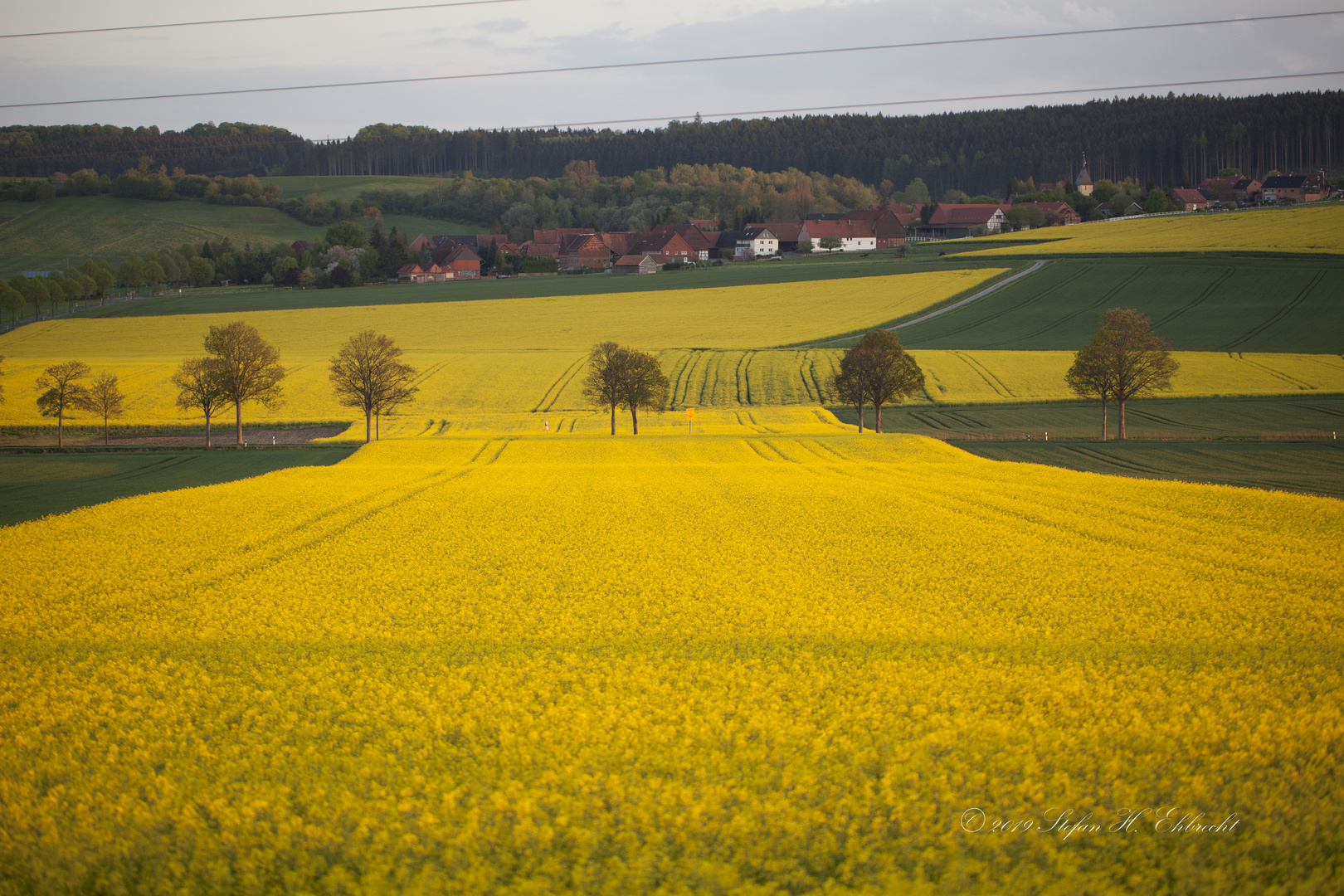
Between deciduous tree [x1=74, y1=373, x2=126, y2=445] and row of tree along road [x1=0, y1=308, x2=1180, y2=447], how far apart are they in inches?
2.4

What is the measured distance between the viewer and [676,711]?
30.8 feet

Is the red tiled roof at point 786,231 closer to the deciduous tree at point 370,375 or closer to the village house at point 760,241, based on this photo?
the village house at point 760,241

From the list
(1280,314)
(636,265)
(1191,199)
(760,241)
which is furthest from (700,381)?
(1191,199)

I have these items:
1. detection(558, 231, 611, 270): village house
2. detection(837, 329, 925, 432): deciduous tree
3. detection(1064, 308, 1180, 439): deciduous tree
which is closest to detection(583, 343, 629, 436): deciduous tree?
detection(837, 329, 925, 432): deciduous tree

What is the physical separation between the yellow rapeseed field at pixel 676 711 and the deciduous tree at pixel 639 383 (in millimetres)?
30096

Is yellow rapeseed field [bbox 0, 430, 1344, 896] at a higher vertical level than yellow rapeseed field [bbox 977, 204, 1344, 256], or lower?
lower

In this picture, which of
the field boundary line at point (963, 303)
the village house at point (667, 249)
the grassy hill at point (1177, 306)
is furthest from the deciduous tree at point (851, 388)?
the village house at point (667, 249)

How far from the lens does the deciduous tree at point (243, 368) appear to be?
155ft

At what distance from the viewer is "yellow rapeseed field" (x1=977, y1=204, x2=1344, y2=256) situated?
94125mm

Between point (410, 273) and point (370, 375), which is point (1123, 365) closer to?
point (370, 375)

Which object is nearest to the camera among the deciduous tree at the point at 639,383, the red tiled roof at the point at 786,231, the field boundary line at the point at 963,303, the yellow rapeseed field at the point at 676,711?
the yellow rapeseed field at the point at 676,711

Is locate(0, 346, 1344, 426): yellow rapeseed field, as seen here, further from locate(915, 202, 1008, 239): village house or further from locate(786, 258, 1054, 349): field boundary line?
locate(915, 202, 1008, 239): village house

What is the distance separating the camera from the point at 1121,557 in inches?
636

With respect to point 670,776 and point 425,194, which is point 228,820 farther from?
point 425,194
